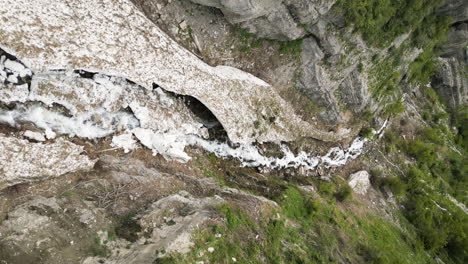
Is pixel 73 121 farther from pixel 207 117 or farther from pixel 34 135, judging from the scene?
pixel 207 117

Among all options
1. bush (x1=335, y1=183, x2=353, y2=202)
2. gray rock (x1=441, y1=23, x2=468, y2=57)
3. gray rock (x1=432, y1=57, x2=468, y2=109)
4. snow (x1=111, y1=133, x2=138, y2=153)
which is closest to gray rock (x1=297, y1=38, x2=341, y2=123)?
bush (x1=335, y1=183, x2=353, y2=202)

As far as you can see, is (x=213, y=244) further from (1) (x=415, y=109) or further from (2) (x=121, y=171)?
(1) (x=415, y=109)

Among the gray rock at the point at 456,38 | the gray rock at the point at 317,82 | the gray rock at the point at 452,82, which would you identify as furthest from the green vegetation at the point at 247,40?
the gray rock at the point at 452,82

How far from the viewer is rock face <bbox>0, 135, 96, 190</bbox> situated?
8.80 metres

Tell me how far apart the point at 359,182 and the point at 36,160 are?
19785 millimetres

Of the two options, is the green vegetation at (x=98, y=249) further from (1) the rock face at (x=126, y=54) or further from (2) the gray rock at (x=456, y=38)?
(2) the gray rock at (x=456, y=38)

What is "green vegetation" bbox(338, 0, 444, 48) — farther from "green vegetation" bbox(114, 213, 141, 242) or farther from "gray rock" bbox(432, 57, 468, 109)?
"green vegetation" bbox(114, 213, 141, 242)

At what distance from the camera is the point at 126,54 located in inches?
442

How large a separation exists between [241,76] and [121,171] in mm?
7461

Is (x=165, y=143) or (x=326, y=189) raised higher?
(x=326, y=189)

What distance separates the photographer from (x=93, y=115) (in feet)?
36.9

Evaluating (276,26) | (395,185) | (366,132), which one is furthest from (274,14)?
(395,185)

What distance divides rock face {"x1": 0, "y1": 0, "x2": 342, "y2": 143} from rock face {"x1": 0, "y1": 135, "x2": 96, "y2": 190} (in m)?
2.62

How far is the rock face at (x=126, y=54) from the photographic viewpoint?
9383 millimetres
